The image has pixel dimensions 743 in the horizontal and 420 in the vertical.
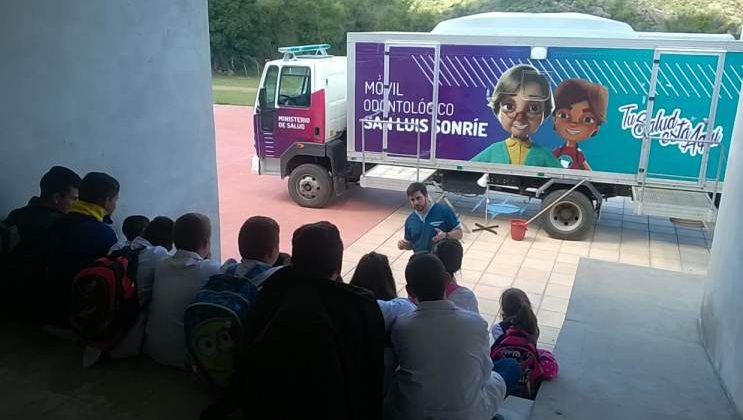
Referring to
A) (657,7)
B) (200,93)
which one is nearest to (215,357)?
(200,93)

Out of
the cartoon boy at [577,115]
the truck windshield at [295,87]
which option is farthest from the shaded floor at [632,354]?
the truck windshield at [295,87]

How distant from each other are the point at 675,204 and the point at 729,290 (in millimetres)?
4335

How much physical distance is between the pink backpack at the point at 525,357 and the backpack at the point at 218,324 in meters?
1.56

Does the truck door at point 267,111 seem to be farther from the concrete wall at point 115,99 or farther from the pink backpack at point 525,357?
the pink backpack at point 525,357

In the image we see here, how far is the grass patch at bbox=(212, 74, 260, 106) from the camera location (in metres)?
26.0

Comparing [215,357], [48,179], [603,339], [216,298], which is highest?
[48,179]

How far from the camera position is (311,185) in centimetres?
1047

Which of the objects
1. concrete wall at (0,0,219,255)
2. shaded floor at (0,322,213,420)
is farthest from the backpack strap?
Result: concrete wall at (0,0,219,255)

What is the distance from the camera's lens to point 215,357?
113 inches

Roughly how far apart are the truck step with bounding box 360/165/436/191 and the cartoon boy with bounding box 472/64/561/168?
111 cm

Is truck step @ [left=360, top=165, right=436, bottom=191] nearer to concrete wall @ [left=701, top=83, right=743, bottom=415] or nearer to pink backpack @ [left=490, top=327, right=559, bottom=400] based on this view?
concrete wall @ [left=701, top=83, right=743, bottom=415]

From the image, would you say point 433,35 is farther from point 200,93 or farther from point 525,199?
point 200,93

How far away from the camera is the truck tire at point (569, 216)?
8.91 m

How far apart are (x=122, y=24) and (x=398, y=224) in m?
5.65
